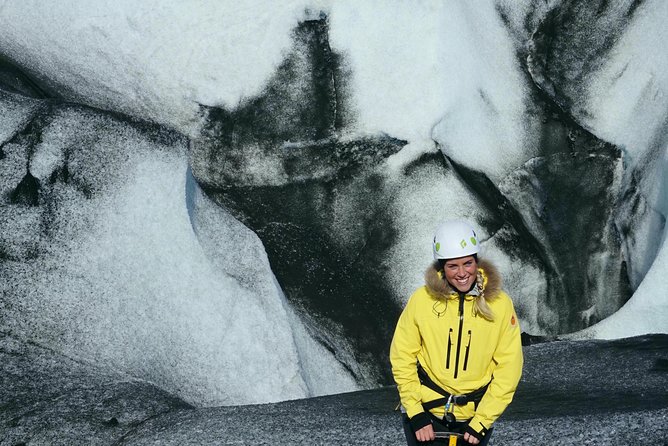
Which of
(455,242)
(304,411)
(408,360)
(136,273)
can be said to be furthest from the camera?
(136,273)

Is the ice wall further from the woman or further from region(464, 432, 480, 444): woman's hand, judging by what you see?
region(464, 432, 480, 444): woman's hand

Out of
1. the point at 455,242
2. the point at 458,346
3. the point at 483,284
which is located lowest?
the point at 458,346

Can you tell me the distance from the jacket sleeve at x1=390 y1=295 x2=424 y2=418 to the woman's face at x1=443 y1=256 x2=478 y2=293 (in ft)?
0.73

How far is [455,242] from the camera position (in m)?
4.23

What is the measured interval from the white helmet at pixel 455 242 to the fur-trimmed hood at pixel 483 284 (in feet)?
0.30

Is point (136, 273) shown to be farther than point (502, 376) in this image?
Yes

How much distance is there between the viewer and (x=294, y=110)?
9.94 meters

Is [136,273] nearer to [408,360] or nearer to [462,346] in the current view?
[408,360]

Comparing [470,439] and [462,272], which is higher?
[462,272]

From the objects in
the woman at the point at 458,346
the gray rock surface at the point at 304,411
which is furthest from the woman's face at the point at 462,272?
the gray rock surface at the point at 304,411

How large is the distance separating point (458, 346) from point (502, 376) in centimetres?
25

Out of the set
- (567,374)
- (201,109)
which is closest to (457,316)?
(567,374)

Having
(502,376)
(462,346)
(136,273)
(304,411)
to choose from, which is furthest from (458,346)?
(136,273)

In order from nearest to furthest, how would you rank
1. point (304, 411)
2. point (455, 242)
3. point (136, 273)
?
point (455, 242)
point (304, 411)
point (136, 273)
